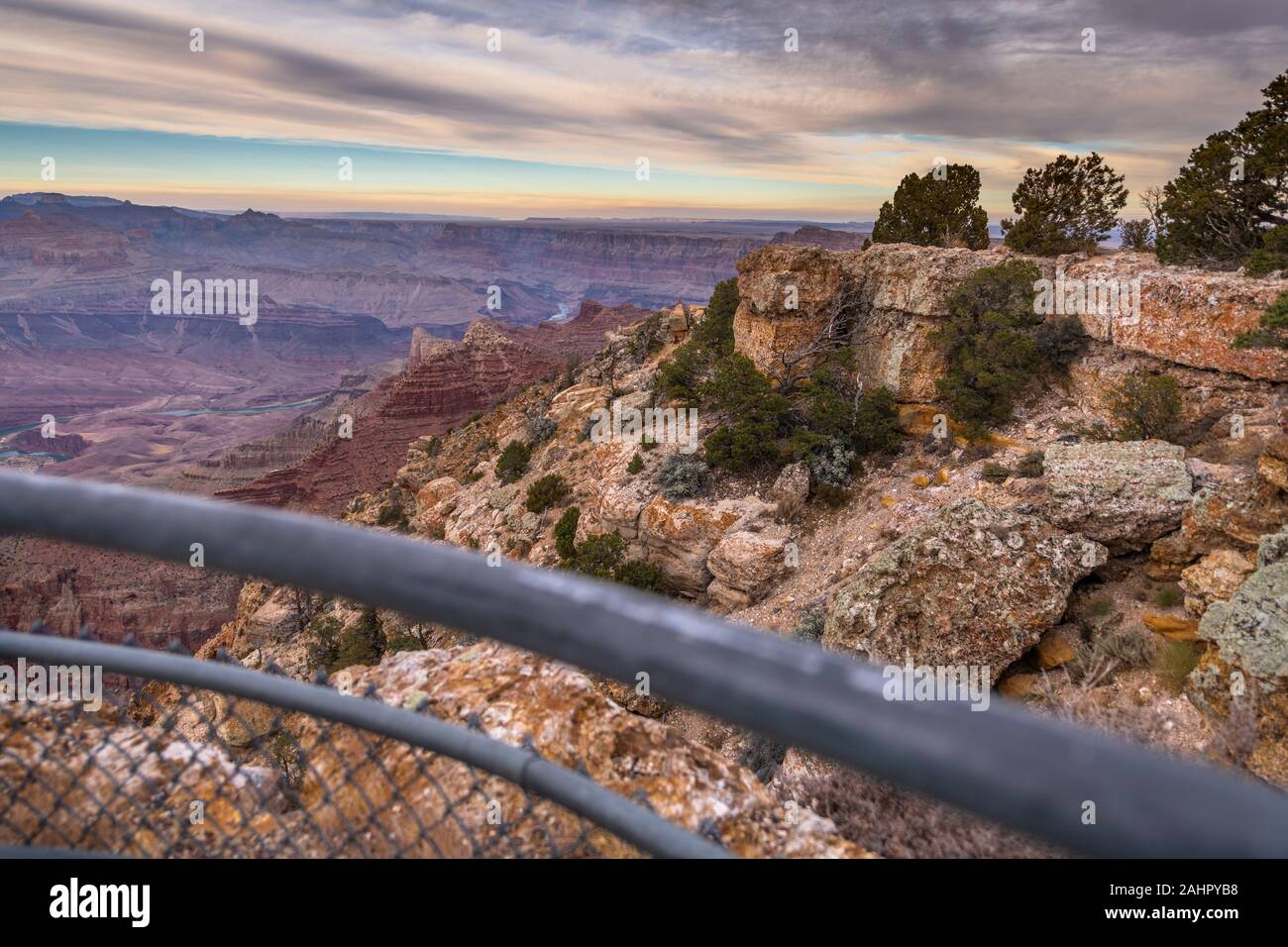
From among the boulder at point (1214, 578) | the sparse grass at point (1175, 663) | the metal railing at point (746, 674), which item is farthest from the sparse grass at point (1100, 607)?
the metal railing at point (746, 674)

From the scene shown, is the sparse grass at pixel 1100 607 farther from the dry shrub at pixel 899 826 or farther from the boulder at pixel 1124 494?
the dry shrub at pixel 899 826

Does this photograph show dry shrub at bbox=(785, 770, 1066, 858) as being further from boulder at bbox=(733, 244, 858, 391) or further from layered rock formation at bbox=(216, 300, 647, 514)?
layered rock formation at bbox=(216, 300, 647, 514)

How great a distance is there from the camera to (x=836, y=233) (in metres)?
128

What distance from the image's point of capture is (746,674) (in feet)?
2.67

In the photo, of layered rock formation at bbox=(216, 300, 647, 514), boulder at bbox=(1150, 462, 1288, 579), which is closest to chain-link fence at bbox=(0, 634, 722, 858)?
boulder at bbox=(1150, 462, 1288, 579)

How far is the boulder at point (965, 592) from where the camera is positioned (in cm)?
800

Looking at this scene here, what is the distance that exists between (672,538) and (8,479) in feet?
41.2

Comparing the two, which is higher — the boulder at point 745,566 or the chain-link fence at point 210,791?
the chain-link fence at point 210,791

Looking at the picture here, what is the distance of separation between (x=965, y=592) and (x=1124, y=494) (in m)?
2.69

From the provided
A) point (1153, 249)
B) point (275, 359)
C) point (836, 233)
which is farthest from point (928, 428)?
point (275, 359)

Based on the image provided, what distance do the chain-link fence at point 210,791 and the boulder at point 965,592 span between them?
6385 mm

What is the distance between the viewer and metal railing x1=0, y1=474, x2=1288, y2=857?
632mm

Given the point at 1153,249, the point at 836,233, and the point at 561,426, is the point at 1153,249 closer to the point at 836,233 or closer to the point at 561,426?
the point at 561,426

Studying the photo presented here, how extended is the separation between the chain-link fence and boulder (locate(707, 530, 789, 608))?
30.5 feet
